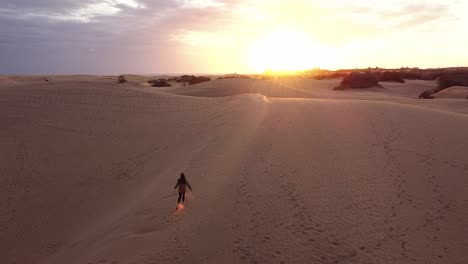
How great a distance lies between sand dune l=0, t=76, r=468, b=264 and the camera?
7.81 m

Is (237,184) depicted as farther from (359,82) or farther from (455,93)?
(359,82)

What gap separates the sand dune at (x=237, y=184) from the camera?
25.6 ft

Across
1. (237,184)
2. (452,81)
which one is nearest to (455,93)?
(452,81)

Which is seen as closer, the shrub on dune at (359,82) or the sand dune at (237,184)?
the sand dune at (237,184)

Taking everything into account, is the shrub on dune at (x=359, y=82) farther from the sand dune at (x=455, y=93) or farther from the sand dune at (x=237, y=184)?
the sand dune at (x=237, y=184)

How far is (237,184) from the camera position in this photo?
10.4 meters

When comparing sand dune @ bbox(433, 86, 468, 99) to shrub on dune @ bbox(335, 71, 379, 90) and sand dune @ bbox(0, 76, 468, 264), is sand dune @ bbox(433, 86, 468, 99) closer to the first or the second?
shrub on dune @ bbox(335, 71, 379, 90)

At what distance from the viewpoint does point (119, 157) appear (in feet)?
47.7

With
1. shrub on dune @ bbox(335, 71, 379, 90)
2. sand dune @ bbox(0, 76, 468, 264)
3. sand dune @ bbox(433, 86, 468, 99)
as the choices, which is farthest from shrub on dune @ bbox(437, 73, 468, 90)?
sand dune @ bbox(0, 76, 468, 264)

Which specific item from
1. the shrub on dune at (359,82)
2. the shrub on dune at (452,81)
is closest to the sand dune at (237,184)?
the shrub on dune at (359,82)

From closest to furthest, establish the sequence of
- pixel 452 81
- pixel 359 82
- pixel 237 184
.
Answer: pixel 237 184, pixel 359 82, pixel 452 81

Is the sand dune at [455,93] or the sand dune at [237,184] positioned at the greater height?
the sand dune at [455,93]

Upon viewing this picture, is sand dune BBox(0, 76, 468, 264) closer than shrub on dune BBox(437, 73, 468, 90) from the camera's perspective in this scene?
Yes

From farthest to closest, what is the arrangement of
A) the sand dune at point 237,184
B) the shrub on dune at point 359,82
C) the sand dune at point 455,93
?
the shrub on dune at point 359,82, the sand dune at point 455,93, the sand dune at point 237,184
